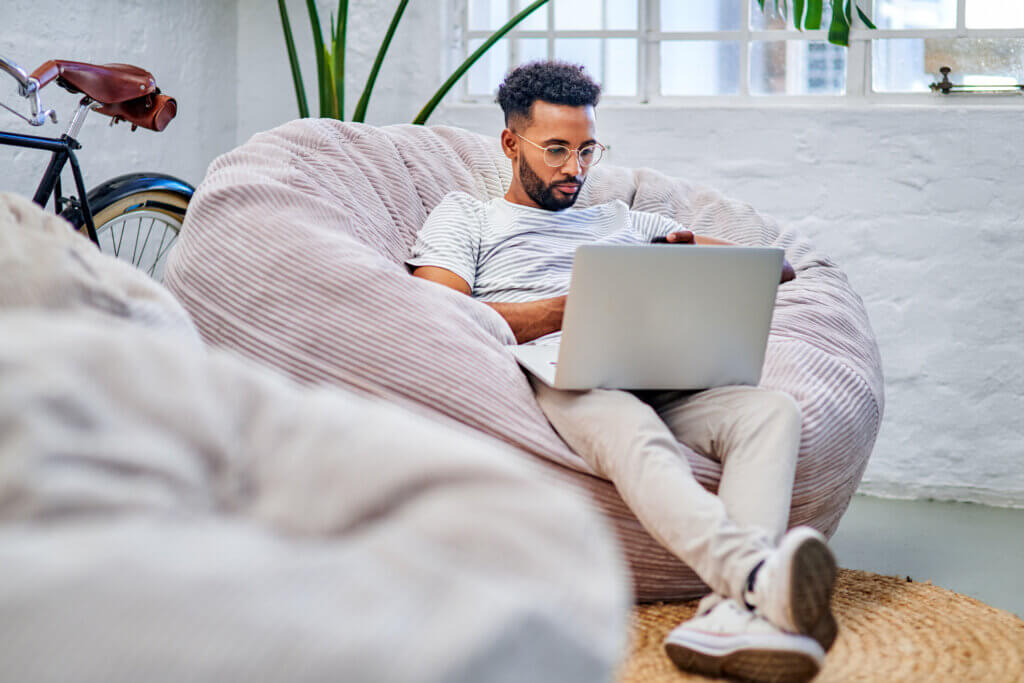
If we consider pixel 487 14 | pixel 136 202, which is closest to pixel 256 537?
pixel 136 202

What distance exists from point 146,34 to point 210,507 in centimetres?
284

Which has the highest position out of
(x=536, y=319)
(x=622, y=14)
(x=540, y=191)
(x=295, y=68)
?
(x=622, y=14)

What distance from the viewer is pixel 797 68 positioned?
10.7 feet

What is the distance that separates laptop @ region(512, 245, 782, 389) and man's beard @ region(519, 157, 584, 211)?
70 cm

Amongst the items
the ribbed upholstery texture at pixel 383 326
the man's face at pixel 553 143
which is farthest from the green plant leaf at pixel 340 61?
the man's face at pixel 553 143

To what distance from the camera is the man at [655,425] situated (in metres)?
1.21

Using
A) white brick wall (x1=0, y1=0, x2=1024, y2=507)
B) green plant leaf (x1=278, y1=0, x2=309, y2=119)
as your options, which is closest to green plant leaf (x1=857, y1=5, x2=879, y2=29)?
white brick wall (x1=0, y1=0, x2=1024, y2=507)

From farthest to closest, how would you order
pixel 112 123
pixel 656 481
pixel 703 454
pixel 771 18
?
pixel 771 18 → pixel 112 123 → pixel 703 454 → pixel 656 481

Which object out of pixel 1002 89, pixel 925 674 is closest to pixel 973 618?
pixel 925 674

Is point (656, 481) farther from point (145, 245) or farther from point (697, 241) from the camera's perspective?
point (145, 245)

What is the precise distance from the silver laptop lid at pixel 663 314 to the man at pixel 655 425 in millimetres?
58

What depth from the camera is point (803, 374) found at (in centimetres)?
185

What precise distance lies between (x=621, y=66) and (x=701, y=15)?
0.29 m

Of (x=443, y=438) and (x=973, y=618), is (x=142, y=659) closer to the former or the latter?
(x=443, y=438)
